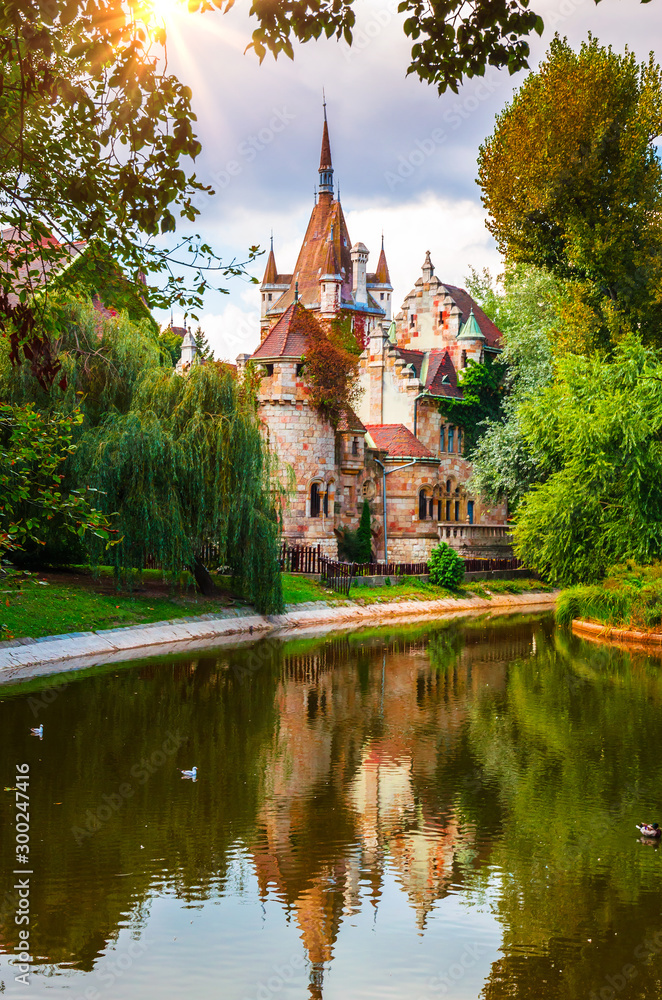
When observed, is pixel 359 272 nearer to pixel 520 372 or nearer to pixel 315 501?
pixel 520 372

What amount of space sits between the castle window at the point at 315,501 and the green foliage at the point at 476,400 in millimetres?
12270

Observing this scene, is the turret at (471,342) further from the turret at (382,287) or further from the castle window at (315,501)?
the turret at (382,287)

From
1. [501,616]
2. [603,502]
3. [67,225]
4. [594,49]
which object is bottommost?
[501,616]

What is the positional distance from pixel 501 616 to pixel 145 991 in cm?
3161

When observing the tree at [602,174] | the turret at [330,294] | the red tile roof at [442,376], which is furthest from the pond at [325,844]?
the turret at [330,294]

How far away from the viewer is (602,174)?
100 feet

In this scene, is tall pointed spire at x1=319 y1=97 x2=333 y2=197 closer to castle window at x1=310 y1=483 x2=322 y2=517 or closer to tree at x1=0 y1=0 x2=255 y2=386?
castle window at x1=310 y1=483 x2=322 y2=517

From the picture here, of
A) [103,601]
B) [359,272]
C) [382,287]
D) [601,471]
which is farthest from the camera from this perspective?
[382,287]

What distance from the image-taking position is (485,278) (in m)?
68.6

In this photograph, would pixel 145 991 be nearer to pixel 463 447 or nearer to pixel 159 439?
pixel 159 439

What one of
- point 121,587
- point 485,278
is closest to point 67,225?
point 121,587

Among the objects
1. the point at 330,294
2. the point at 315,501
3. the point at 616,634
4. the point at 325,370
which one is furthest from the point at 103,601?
the point at 330,294

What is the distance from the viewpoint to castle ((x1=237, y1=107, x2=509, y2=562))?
3922 centimetres

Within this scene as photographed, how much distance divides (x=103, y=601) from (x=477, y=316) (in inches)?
1330
